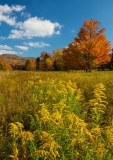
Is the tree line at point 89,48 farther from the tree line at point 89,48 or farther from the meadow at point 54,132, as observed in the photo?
the meadow at point 54,132

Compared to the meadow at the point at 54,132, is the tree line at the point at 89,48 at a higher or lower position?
higher

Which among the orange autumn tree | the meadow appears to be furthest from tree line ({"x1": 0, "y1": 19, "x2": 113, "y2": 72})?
the meadow

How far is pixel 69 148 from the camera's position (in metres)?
2.90

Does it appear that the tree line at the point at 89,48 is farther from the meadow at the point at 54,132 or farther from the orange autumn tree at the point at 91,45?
the meadow at the point at 54,132

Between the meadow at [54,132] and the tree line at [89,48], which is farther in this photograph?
the tree line at [89,48]

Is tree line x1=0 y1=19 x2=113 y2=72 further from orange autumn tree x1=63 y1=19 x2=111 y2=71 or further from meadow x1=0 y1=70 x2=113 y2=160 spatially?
meadow x1=0 y1=70 x2=113 y2=160

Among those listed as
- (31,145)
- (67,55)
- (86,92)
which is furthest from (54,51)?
(31,145)

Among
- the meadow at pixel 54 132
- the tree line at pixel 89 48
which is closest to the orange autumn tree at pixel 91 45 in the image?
the tree line at pixel 89 48

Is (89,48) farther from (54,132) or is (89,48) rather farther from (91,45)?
(54,132)

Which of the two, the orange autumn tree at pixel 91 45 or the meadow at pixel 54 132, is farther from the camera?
the orange autumn tree at pixel 91 45

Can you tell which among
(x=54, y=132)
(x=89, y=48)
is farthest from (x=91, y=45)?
(x=54, y=132)

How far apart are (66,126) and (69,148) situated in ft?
1.06

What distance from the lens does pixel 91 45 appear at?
23.6 m

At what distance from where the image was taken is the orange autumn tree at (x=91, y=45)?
76.5ft
